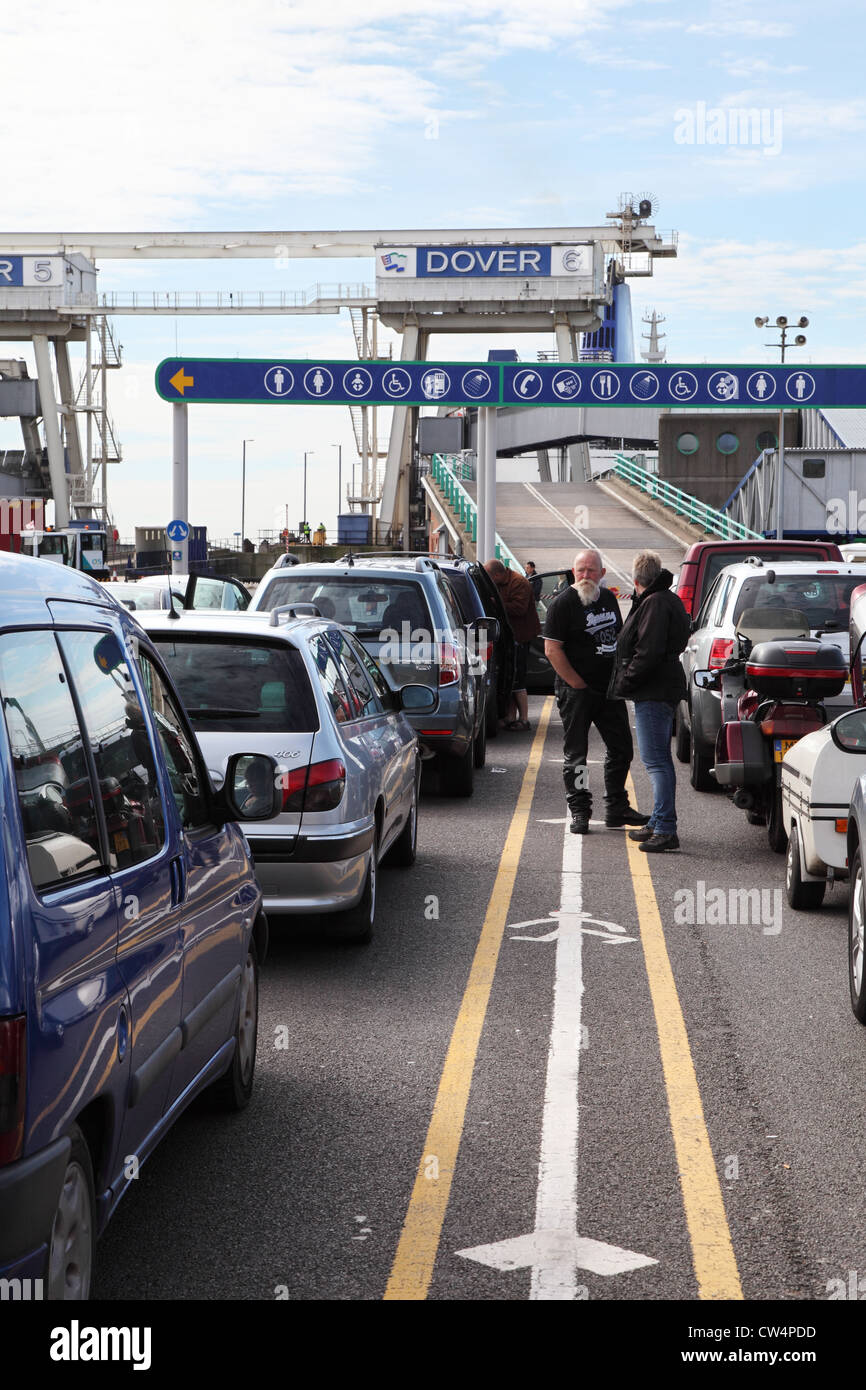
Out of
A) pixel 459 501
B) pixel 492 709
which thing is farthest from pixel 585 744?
pixel 459 501

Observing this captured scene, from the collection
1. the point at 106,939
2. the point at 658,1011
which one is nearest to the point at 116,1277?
the point at 106,939

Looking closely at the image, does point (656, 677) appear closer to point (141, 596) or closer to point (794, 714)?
point (794, 714)

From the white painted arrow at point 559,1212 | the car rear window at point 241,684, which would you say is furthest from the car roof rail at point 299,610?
the white painted arrow at point 559,1212

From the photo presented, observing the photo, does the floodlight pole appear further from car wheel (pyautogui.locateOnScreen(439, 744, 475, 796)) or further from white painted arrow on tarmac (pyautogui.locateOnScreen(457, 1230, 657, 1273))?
white painted arrow on tarmac (pyautogui.locateOnScreen(457, 1230, 657, 1273))

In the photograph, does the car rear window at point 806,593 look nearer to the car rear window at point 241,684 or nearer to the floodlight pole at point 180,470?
the car rear window at point 241,684

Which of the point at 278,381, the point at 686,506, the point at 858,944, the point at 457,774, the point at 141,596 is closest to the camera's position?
the point at 858,944

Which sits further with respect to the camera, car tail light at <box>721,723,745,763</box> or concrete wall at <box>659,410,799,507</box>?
concrete wall at <box>659,410,799,507</box>

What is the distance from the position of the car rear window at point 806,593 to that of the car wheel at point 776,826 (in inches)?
115

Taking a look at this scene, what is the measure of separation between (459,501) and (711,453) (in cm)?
1797

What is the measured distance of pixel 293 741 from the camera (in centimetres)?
Answer: 729

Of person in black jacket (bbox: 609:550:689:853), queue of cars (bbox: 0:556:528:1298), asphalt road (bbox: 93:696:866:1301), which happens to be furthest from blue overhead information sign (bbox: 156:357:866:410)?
queue of cars (bbox: 0:556:528:1298)

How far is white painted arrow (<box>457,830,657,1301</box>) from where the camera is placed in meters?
4.06

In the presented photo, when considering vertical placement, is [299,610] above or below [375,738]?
above

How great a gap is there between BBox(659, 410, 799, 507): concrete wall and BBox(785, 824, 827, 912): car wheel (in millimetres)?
57343
